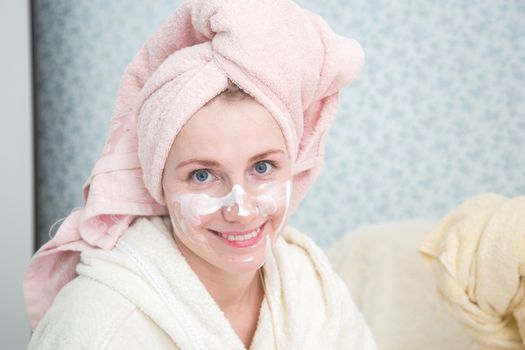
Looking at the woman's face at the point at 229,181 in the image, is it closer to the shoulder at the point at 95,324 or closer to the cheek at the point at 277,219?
the cheek at the point at 277,219

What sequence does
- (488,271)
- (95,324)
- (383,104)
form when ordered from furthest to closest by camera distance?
(383,104), (488,271), (95,324)

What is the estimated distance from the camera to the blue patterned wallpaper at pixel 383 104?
204 centimetres

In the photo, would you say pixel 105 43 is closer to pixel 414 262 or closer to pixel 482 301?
pixel 414 262

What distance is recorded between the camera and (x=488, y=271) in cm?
110

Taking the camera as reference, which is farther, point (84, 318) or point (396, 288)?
point (396, 288)

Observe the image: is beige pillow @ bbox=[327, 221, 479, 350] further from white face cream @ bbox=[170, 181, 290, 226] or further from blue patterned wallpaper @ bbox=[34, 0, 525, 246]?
white face cream @ bbox=[170, 181, 290, 226]

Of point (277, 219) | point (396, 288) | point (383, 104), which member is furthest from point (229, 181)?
point (383, 104)

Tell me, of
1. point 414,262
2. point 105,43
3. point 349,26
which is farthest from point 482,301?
point 105,43

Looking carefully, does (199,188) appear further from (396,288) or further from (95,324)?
(396,288)

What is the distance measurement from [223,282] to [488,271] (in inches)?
20.5

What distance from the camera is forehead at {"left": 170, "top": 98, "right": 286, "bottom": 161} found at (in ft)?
2.93

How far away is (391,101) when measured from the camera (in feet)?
7.04

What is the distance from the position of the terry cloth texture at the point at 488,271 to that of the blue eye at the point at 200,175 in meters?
0.53

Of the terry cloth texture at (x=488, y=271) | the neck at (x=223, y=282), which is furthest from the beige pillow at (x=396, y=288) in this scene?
the neck at (x=223, y=282)
